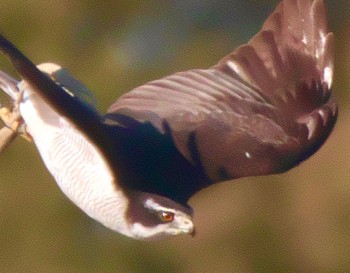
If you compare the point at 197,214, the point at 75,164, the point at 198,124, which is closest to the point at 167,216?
the point at 75,164

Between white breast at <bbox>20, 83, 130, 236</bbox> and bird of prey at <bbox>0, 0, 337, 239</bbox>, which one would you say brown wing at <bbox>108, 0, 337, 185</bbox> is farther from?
white breast at <bbox>20, 83, 130, 236</bbox>

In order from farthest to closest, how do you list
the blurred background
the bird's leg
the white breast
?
the blurred background
the bird's leg
the white breast

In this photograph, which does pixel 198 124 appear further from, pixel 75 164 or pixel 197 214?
pixel 197 214

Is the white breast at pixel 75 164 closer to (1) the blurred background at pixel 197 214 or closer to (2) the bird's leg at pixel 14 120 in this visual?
(2) the bird's leg at pixel 14 120

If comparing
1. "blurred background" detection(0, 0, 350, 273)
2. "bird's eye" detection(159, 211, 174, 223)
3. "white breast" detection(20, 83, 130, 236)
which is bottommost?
"blurred background" detection(0, 0, 350, 273)

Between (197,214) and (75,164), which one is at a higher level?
(75,164)

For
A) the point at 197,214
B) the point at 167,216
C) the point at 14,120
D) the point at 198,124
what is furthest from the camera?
the point at 197,214

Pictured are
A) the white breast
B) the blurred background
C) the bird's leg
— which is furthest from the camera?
the blurred background

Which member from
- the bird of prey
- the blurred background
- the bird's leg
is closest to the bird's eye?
the bird of prey

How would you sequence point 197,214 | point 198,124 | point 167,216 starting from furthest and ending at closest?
1. point 197,214
2. point 198,124
3. point 167,216
